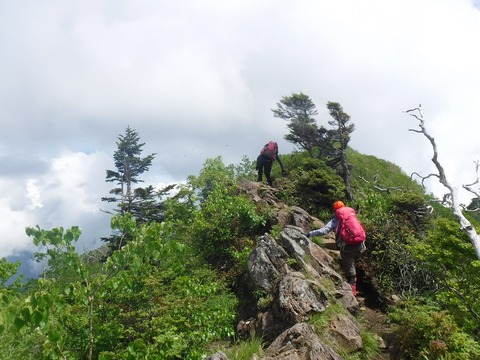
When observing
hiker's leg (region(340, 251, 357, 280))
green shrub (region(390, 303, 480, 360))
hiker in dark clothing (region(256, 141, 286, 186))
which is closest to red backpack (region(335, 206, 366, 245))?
hiker's leg (region(340, 251, 357, 280))

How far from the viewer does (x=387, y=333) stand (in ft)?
27.2

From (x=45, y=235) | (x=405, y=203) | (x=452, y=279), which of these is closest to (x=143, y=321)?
(x=45, y=235)

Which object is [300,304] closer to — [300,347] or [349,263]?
[300,347]

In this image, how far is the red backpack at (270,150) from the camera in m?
16.6

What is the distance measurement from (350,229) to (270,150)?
7.70m

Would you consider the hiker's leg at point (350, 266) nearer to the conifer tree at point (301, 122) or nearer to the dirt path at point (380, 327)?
the dirt path at point (380, 327)

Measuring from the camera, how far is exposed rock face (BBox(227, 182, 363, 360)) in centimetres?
667

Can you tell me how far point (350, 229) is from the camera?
30.9ft

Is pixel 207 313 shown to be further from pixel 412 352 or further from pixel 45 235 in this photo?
pixel 45 235

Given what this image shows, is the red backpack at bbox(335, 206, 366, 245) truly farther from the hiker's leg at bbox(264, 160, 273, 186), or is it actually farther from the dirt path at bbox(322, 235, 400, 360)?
the hiker's leg at bbox(264, 160, 273, 186)

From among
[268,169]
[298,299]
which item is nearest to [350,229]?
[298,299]

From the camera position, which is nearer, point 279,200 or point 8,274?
point 8,274

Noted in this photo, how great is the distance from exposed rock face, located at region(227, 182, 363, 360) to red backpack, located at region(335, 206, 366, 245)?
1.04 meters

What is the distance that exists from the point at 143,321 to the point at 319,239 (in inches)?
254
